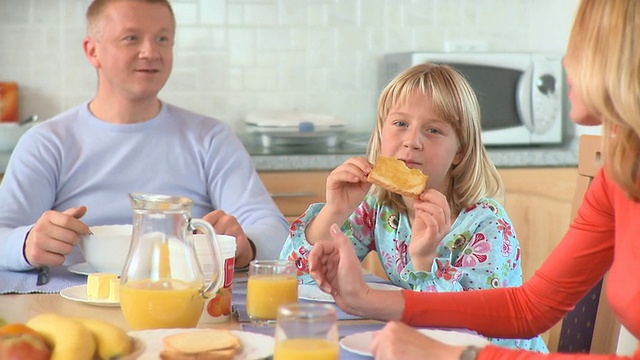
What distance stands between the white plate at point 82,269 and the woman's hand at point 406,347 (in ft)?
2.64

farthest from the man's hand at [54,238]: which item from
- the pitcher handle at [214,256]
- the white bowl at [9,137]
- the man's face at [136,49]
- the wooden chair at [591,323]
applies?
the white bowl at [9,137]

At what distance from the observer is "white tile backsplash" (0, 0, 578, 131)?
380cm

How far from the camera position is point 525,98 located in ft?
12.1

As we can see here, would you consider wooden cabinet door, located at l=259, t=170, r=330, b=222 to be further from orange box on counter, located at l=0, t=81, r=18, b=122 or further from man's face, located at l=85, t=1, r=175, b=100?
orange box on counter, located at l=0, t=81, r=18, b=122

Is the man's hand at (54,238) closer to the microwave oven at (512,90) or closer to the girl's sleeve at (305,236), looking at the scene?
the girl's sleeve at (305,236)

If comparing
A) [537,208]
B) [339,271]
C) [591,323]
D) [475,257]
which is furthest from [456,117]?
[537,208]

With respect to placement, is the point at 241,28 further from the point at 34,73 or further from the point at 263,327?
the point at 263,327

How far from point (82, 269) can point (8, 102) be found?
207 cm

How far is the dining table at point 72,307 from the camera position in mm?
1409

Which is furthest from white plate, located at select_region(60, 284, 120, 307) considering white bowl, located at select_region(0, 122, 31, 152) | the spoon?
the spoon

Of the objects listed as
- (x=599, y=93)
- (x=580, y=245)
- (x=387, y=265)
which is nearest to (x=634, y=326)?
(x=580, y=245)

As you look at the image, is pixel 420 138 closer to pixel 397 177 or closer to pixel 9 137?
pixel 397 177

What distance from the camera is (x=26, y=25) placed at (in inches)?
149

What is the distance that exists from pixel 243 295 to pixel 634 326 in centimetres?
66
